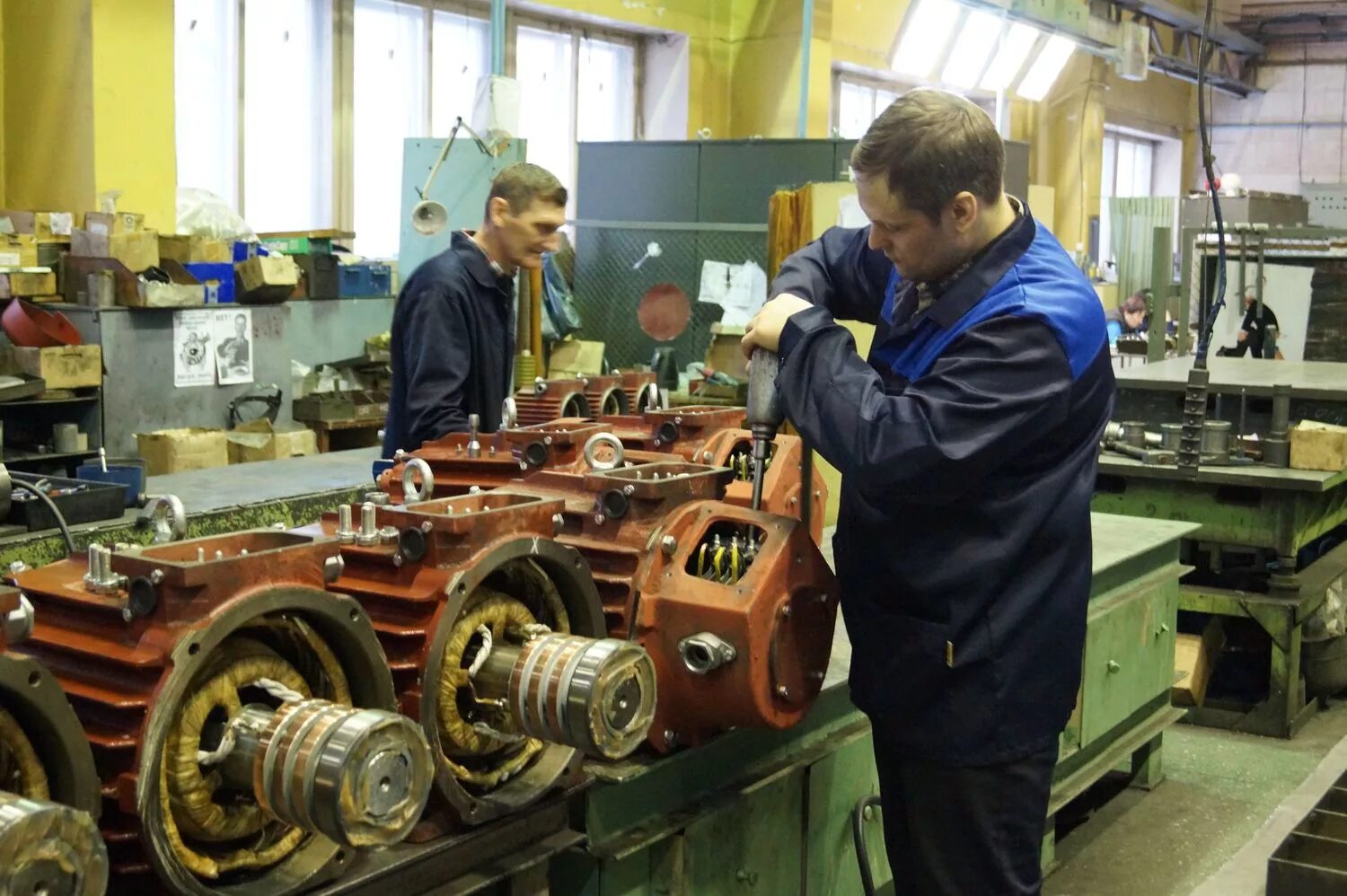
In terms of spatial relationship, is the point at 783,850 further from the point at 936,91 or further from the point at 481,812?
the point at 936,91

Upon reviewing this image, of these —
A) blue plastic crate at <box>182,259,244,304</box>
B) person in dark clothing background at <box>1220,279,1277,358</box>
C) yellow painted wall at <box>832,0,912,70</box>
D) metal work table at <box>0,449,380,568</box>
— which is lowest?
metal work table at <box>0,449,380,568</box>

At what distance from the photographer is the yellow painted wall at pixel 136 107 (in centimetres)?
473

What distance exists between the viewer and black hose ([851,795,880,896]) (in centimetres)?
173

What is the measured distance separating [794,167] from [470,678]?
4.02 m

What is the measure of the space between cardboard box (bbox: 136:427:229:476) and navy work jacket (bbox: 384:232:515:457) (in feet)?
7.18

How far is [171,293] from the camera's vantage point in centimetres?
427

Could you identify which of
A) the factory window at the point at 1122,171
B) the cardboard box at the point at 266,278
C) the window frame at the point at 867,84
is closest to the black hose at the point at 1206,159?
the cardboard box at the point at 266,278

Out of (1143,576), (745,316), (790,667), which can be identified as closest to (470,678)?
(790,667)

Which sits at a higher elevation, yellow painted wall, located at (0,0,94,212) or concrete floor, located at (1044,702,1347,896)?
yellow painted wall, located at (0,0,94,212)

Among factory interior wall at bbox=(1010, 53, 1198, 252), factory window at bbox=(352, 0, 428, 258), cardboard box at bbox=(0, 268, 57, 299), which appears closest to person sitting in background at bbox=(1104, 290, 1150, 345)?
factory interior wall at bbox=(1010, 53, 1198, 252)

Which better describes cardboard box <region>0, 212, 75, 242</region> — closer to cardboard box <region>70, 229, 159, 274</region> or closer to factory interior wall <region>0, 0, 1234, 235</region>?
cardboard box <region>70, 229, 159, 274</region>

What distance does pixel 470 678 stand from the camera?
1.21 meters

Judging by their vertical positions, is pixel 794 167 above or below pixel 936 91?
above

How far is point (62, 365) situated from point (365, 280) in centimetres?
134
